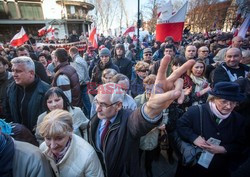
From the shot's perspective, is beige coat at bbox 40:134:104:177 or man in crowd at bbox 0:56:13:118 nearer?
beige coat at bbox 40:134:104:177

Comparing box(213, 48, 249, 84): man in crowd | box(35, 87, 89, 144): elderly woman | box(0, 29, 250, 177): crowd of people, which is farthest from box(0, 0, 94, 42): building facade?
box(213, 48, 249, 84): man in crowd

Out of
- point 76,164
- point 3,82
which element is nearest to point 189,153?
point 76,164

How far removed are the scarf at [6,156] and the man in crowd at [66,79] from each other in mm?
Answer: 1657

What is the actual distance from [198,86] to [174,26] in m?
1.71

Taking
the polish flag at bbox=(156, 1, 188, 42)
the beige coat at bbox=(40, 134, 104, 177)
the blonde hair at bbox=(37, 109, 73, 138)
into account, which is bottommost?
the beige coat at bbox=(40, 134, 104, 177)

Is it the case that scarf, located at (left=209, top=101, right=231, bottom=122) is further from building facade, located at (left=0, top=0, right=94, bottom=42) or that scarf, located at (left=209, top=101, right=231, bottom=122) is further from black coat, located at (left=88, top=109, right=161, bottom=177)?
building facade, located at (left=0, top=0, right=94, bottom=42)

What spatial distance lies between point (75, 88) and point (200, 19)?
30392 millimetres

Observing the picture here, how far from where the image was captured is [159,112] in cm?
110

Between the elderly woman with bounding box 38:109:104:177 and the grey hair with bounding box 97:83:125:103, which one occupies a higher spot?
the grey hair with bounding box 97:83:125:103

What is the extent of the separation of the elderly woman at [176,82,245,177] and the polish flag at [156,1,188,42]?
235 centimetres

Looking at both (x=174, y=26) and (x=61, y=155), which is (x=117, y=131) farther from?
(x=174, y=26)

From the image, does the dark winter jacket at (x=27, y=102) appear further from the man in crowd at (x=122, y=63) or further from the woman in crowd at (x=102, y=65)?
the man in crowd at (x=122, y=63)

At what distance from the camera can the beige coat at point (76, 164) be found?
4.50ft

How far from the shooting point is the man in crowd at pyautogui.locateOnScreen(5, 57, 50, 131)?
2158 mm
